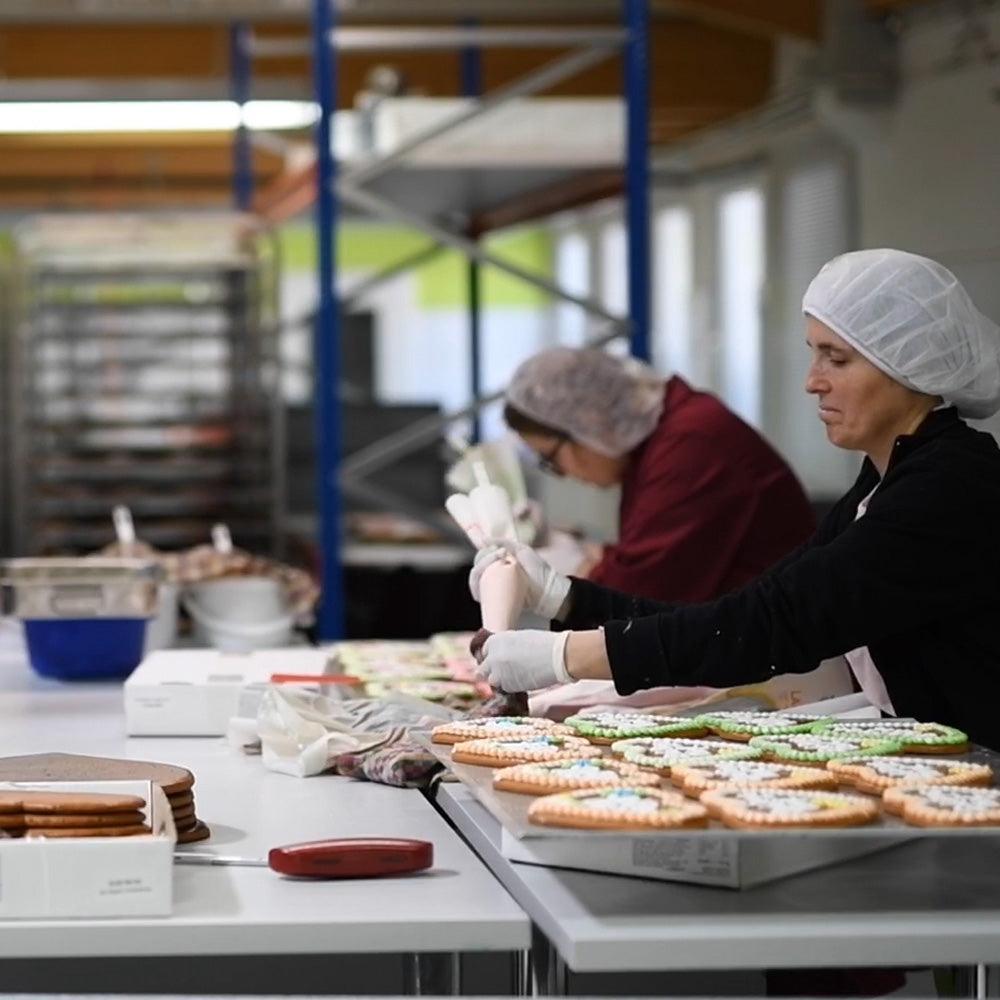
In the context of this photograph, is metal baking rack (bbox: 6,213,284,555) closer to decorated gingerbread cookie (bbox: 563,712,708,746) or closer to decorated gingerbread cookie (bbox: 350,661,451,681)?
decorated gingerbread cookie (bbox: 350,661,451,681)

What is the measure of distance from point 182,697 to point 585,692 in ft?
2.01

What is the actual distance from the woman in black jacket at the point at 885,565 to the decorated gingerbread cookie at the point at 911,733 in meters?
0.09

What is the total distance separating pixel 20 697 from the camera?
3.36 metres

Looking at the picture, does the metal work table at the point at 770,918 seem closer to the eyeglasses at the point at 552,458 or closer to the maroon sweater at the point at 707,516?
the maroon sweater at the point at 707,516

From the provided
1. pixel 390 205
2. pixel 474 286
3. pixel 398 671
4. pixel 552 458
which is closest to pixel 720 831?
pixel 398 671

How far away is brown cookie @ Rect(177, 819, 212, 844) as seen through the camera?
6.67 ft

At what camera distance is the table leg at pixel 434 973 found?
179 cm

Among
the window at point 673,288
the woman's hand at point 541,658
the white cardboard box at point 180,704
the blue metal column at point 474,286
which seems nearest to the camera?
the woman's hand at point 541,658

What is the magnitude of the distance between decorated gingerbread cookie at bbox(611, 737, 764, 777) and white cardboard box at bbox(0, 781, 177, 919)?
0.53 meters

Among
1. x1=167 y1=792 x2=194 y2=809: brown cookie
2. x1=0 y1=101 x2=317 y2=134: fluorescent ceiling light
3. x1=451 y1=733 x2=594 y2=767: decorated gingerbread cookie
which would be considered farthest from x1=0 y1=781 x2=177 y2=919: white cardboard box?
x1=0 y1=101 x2=317 y2=134: fluorescent ceiling light

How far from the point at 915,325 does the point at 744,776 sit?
0.77 meters

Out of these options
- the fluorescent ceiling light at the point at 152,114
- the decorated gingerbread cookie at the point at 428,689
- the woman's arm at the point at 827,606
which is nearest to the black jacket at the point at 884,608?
the woman's arm at the point at 827,606

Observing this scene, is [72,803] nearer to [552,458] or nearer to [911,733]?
[911,733]

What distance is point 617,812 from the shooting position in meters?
1.70
